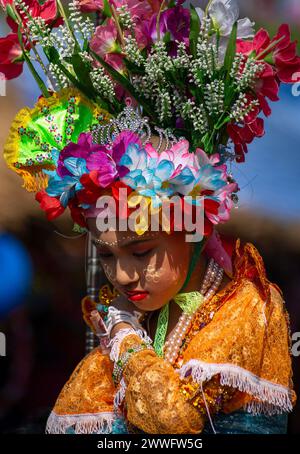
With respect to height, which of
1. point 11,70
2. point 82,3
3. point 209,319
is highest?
point 82,3

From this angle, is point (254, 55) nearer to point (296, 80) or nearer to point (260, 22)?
point (296, 80)

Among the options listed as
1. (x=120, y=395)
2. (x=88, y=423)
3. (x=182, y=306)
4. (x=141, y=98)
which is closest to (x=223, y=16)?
(x=141, y=98)

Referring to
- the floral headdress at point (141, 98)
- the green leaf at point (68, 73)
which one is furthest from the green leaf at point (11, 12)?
the green leaf at point (68, 73)

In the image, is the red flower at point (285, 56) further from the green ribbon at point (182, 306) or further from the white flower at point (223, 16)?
the green ribbon at point (182, 306)

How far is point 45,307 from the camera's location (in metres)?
3.48

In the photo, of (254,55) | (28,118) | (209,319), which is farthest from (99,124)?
(209,319)

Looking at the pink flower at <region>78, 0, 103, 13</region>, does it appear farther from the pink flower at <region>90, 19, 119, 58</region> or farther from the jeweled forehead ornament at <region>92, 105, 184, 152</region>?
the jeweled forehead ornament at <region>92, 105, 184, 152</region>

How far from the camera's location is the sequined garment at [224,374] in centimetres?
209

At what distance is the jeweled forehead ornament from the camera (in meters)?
2.27

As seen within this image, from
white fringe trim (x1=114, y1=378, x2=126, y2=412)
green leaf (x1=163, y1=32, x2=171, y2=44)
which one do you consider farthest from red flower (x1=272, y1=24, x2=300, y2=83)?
white fringe trim (x1=114, y1=378, x2=126, y2=412)

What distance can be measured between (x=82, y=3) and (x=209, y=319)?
975mm

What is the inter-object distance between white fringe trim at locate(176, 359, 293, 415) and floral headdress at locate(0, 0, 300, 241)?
0.36 metres

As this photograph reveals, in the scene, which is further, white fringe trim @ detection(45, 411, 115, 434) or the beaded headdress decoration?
white fringe trim @ detection(45, 411, 115, 434)

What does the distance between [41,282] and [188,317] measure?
1.28 m
